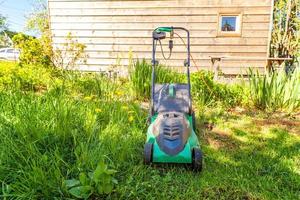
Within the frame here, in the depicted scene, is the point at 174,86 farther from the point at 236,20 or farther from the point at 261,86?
the point at 236,20

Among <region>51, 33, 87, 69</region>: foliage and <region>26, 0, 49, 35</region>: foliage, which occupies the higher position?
<region>26, 0, 49, 35</region>: foliage

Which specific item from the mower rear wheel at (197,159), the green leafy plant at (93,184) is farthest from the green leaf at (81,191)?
the mower rear wheel at (197,159)

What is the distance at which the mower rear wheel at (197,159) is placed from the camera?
2201 millimetres

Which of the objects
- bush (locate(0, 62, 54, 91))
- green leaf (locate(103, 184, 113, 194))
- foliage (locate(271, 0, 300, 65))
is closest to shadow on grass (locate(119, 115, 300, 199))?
green leaf (locate(103, 184, 113, 194))

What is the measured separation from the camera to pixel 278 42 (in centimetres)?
813

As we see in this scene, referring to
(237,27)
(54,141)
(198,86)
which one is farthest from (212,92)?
(237,27)

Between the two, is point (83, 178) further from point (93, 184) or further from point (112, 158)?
point (112, 158)

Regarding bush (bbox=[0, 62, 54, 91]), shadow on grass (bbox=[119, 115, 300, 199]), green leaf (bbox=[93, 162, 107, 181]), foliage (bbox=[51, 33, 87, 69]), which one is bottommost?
shadow on grass (bbox=[119, 115, 300, 199])

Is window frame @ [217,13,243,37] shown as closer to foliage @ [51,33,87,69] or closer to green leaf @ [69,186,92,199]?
foliage @ [51,33,87,69]

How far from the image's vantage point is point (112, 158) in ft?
7.66

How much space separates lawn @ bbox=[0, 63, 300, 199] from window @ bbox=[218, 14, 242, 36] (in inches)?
159

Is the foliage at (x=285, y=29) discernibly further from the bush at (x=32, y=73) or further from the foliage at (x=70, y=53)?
the bush at (x=32, y=73)

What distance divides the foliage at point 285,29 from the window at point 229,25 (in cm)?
218

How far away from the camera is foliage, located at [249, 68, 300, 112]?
399cm
